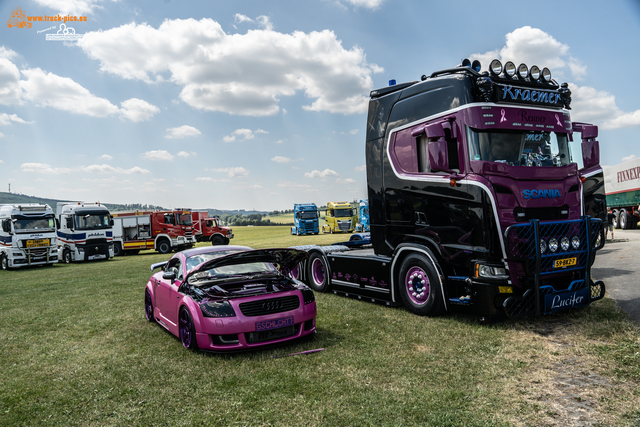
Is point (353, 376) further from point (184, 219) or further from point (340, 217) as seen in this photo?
point (340, 217)

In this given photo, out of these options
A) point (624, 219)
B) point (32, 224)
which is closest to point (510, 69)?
point (32, 224)

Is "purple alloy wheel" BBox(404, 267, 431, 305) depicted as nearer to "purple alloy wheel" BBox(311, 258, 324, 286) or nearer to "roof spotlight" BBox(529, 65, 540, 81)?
"purple alloy wheel" BBox(311, 258, 324, 286)

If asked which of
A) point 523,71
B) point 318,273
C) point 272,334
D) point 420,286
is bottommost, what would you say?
point 272,334

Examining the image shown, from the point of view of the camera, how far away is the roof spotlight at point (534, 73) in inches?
276

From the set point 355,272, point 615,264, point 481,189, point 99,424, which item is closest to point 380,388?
point 99,424

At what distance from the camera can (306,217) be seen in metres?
43.9

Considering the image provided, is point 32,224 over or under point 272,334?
over

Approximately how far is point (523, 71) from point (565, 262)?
3085 mm

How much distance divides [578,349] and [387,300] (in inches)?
130

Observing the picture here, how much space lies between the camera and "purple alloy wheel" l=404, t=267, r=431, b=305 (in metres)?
7.10

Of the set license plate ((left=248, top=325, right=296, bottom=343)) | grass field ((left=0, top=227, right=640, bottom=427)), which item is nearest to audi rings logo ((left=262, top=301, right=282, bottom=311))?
license plate ((left=248, top=325, right=296, bottom=343))

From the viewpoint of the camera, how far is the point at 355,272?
8.90 meters

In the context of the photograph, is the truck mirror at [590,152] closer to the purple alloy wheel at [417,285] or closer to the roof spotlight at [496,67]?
the roof spotlight at [496,67]

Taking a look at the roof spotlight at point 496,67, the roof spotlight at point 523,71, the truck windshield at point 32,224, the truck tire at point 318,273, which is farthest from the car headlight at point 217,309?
the truck windshield at point 32,224
